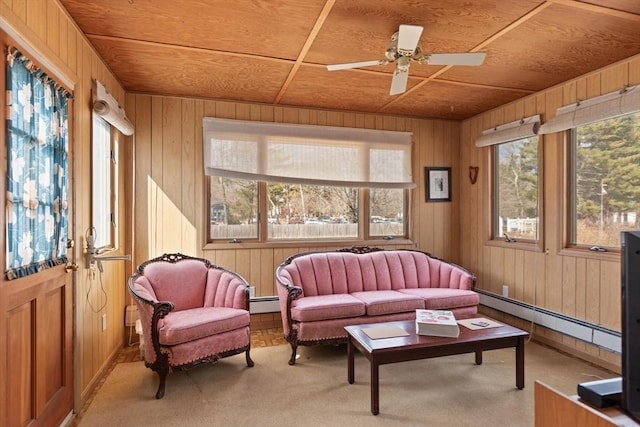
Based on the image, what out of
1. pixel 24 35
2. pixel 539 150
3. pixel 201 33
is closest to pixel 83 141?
pixel 24 35

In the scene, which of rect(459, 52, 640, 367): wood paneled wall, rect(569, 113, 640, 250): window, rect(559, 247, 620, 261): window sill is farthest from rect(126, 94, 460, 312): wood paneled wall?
rect(569, 113, 640, 250): window

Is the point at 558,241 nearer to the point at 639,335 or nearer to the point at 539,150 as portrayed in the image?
the point at 539,150

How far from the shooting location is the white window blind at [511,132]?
3.68m

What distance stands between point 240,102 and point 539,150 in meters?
3.19

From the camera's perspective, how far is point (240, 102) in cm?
405

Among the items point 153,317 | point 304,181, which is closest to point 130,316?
point 153,317

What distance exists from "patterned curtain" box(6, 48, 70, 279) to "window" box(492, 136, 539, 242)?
13.4 feet

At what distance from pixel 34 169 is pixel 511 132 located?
13.5 ft

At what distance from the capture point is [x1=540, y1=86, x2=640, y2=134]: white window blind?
110 inches

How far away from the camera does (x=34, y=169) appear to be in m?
1.85

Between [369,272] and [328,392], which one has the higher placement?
[369,272]

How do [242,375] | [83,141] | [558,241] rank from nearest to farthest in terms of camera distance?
[83,141], [242,375], [558,241]

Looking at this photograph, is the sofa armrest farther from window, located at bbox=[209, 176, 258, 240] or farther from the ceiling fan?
the ceiling fan

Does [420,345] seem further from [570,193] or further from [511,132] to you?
[511,132]
